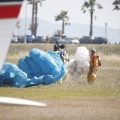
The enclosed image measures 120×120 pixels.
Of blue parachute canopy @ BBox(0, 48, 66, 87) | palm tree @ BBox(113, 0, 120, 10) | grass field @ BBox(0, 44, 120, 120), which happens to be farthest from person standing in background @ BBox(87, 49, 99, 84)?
palm tree @ BBox(113, 0, 120, 10)

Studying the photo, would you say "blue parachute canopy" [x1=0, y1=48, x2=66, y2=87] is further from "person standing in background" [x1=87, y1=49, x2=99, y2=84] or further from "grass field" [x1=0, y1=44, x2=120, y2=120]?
"person standing in background" [x1=87, y1=49, x2=99, y2=84]

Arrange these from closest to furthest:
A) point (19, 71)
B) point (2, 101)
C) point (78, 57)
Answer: point (2, 101), point (19, 71), point (78, 57)

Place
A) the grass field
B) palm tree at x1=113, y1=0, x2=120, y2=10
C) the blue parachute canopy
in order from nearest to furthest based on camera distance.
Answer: the grass field
the blue parachute canopy
palm tree at x1=113, y1=0, x2=120, y2=10

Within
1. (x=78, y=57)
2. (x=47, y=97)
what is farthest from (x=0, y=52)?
(x=78, y=57)

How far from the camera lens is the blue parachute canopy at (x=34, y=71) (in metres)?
17.7

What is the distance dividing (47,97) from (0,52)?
10543 mm

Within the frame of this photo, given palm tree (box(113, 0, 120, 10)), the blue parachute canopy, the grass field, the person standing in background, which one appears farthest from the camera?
palm tree (box(113, 0, 120, 10))

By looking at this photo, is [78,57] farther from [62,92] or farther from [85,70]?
[62,92]

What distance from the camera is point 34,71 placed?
18766mm

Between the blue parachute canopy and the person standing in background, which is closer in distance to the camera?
the blue parachute canopy

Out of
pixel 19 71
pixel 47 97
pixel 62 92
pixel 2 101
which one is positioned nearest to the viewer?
pixel 2 101

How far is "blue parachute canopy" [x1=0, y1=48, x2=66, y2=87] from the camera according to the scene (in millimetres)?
17734

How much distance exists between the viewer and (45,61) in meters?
18.2

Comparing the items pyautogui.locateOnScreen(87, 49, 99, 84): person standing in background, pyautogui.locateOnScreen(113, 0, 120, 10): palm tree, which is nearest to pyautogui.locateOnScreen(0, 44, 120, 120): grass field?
pyautogui.locateOnScreen(87, 49, 99, 84): person standing in background
